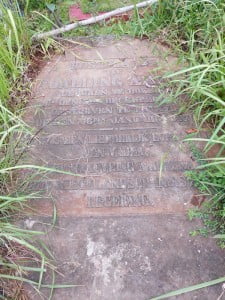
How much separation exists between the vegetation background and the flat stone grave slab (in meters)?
0.08

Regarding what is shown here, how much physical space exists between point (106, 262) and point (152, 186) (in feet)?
1.47

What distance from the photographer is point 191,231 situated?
157cm

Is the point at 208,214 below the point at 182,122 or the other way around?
below

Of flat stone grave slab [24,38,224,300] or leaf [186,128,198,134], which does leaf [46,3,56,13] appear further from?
leaf [186,128,198,134]

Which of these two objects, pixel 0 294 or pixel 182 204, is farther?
pixel 182 204

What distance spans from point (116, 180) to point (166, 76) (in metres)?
0.72

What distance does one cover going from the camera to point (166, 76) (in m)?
2.02

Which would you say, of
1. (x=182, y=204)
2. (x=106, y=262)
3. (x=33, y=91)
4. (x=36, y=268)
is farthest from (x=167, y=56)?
(x=36, y=268)

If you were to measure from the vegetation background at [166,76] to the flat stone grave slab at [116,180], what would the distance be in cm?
8

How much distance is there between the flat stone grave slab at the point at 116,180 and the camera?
146 centimetres

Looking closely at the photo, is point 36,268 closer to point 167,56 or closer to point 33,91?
point 33,91

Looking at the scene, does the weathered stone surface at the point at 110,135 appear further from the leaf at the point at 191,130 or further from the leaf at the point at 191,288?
the leaf at the point at 191,288

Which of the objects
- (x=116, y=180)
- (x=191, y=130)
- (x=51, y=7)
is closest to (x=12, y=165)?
(x=116, y=180)

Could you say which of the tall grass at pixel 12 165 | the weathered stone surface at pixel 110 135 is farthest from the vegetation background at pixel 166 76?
the weathered stone surface at pixel 110 135
